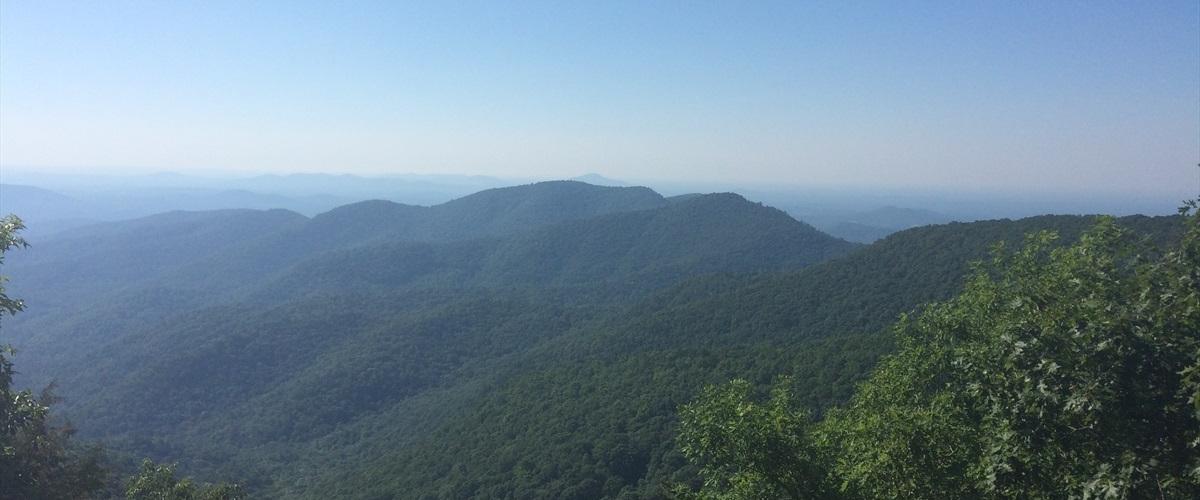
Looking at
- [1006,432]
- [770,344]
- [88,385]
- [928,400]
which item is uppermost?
[1006,432]

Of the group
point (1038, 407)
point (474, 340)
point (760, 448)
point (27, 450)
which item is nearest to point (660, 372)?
point (760, 448)

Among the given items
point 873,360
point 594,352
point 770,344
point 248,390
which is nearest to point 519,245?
point 248,390

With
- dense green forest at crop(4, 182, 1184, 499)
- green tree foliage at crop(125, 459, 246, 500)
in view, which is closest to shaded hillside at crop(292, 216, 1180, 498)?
dense green forest at crop(4, 182, 1184, 499)

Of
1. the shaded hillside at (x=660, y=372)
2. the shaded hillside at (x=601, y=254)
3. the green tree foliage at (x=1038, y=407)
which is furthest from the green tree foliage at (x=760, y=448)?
the shaded hillside at (x=601, y=254)

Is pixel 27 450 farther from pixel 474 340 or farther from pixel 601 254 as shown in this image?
pixel 601 254

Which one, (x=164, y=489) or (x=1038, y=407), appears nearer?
(x=1038, y=407)

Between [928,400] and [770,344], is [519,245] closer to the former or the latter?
[770,344]
